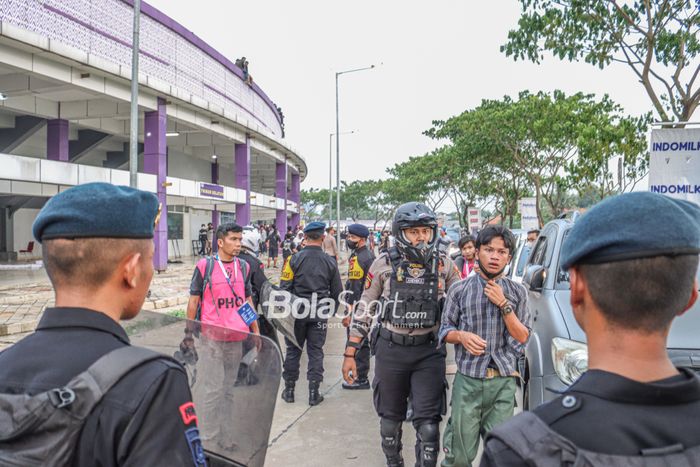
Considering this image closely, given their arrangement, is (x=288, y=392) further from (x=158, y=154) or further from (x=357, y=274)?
(x=158, y=154)

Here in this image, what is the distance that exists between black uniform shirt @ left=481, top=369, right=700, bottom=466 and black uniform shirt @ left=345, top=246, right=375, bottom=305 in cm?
555

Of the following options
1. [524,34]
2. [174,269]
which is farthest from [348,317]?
[174,269]

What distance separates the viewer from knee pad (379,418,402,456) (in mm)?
3521

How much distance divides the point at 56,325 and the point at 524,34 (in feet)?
30.6

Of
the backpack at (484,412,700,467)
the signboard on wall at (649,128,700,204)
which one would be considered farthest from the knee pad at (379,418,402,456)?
the signboard on wall at (649,128,700,204)

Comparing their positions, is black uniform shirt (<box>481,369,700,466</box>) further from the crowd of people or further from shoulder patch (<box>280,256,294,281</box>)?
shoulder patch (<box>280,256,294,281</box>)

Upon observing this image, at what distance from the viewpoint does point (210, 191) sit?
21.8m

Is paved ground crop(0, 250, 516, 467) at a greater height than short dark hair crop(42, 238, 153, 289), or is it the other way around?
short dark hair crop(42, 238, 153, 289)

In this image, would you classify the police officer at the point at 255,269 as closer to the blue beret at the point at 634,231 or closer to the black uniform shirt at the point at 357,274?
the black uniform shirt at the point at 357,274

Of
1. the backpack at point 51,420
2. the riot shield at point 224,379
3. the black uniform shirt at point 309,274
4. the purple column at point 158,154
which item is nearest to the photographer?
the backpack at point 51,420

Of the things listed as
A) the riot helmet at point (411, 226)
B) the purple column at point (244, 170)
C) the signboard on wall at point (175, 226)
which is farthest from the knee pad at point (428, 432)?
the signboard on wall at point (175, 226)

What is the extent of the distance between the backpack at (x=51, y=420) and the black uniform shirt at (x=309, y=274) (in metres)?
4.66

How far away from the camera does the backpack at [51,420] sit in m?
1.16

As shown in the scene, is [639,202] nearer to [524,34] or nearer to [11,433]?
[11,433]
